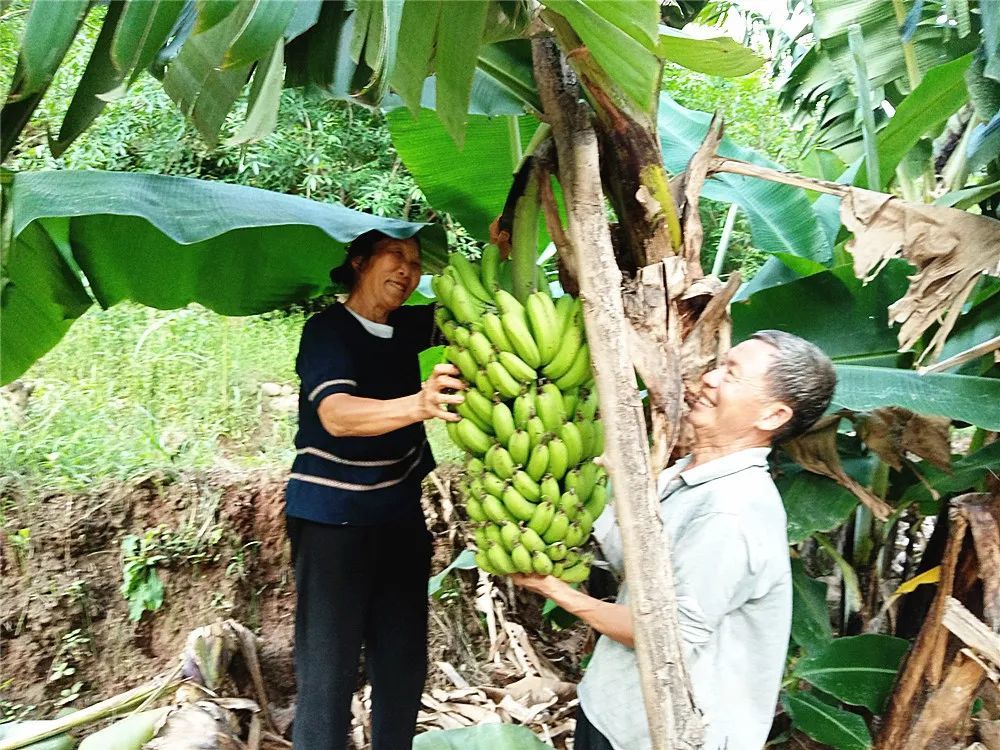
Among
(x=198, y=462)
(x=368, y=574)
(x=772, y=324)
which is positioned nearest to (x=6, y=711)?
(x=198, y=462)

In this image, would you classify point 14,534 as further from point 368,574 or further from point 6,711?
point 368,574

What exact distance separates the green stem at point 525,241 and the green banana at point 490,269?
2.3 inches

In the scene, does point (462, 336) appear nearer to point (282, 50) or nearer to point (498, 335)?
point (498, 335)

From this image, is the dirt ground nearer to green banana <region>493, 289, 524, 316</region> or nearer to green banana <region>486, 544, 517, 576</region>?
green banana <region>486, 544, 517, 576</region>

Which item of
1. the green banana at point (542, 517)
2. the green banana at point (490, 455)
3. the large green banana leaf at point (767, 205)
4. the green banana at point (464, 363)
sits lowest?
the green banana at point (542, 517)

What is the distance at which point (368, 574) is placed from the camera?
6.25 feet

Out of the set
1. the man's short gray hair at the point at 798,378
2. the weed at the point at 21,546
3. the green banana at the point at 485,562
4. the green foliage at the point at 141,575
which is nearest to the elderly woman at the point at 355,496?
the green banana at the point at 485,562

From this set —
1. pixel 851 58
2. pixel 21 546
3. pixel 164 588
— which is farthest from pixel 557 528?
pixel 21 546

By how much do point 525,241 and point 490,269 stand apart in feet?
0.37

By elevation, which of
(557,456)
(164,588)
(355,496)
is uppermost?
(557,456)

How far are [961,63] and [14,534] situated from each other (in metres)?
3.25

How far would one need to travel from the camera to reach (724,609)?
1.25m

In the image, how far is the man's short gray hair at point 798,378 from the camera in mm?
1316

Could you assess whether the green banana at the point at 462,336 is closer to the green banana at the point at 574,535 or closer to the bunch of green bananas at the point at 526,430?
the bunch of green bananas at the point at 526,430
